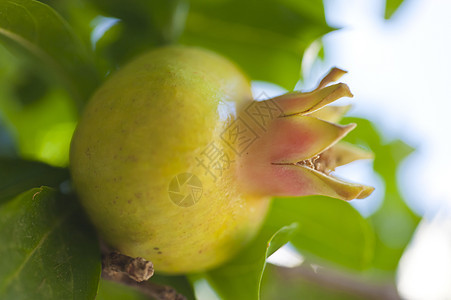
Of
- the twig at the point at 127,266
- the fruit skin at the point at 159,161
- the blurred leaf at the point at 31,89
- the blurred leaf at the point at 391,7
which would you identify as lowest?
the blurred leaf at the point at 31,89

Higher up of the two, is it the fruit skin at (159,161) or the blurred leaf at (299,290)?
the fruit skin at (159,161)

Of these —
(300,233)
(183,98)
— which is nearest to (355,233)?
(300,233)

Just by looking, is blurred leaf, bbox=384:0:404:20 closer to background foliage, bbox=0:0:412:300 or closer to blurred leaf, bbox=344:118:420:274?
background foliage, bbox=0:0:412:300

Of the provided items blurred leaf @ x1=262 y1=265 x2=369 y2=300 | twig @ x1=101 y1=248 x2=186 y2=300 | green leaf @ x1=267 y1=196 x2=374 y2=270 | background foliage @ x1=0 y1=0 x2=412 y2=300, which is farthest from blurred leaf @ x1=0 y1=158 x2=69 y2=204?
blurred leaf @ x1=262 y1=265 x2=369 y2=300

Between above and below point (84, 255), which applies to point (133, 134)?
above

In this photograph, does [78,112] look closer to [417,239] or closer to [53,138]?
[53,138]

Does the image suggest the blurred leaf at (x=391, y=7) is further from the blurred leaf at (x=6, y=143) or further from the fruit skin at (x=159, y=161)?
the blurred leaf at (x=6, y=143)

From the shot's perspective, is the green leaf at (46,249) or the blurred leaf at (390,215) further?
the blurred leaf at (390,215)

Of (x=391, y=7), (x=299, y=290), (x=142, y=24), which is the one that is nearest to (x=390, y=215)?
(x=299, y=290)

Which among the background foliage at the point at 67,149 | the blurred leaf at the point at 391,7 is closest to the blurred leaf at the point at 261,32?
the background foliage at the point at 67,149
